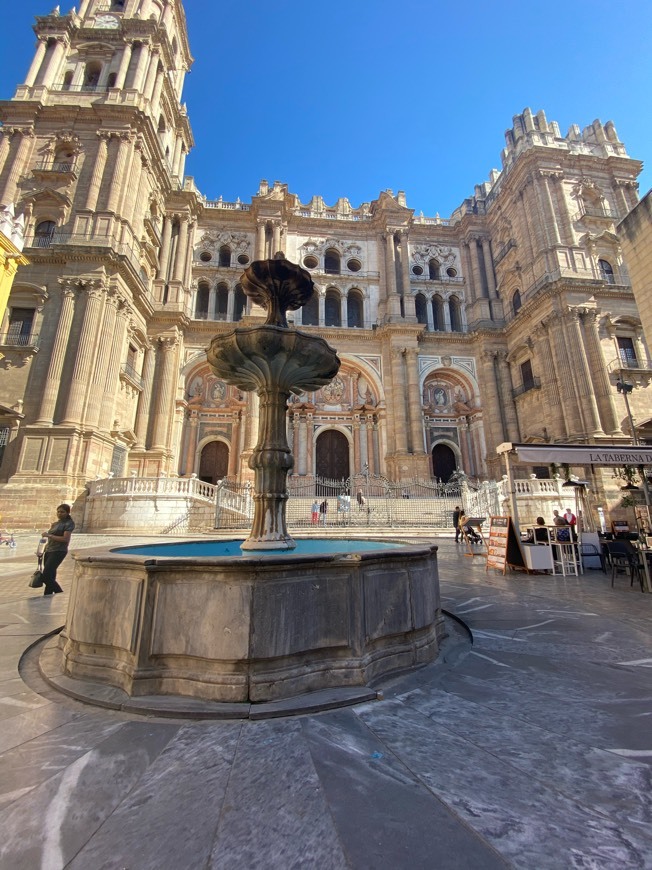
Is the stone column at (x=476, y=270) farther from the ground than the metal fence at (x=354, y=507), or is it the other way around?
the stone column at (x=476, y=270)

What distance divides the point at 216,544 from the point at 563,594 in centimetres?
568

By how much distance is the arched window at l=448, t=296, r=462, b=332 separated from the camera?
2778 cm

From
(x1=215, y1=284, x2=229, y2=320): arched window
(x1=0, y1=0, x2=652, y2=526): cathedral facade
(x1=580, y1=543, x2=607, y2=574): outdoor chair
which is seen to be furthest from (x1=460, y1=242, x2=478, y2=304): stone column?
(x1=580, y1=543, x2=607, y2=574): outdoor chair

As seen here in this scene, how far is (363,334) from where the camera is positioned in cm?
2497

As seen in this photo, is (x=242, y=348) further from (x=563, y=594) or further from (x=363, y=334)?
(x=363, y=334)

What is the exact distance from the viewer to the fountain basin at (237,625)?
256 cm

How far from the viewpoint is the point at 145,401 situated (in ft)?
70.8

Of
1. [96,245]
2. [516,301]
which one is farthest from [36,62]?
[516,301]

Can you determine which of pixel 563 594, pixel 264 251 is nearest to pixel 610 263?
pixel 264 251

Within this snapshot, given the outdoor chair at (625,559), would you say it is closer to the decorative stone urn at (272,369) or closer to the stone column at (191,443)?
the decorative stone urn at (272,369)

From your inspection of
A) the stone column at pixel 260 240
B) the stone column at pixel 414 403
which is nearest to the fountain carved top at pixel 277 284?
the stone column at pixel 414 403

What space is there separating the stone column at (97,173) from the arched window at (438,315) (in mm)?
20639

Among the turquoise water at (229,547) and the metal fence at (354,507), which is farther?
the metal fence at (354,507)

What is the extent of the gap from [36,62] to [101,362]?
60.4 feet
